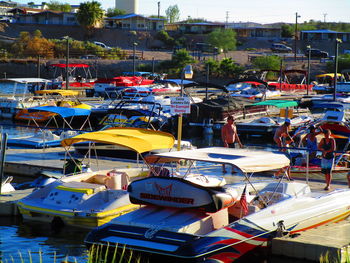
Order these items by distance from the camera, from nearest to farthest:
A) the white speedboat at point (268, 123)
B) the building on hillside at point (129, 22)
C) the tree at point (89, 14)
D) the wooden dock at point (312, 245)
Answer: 1. the wooden dock at point (312, 245)
2. the white speedboat at point (268, 123)
3. the tree at point (89, 14)
4. the building on hillside at point (129, 22)

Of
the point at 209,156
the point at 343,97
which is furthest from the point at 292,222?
the point at 343,97

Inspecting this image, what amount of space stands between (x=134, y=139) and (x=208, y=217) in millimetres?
4425

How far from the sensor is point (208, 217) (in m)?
12.2

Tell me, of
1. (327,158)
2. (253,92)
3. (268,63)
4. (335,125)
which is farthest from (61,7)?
(327,158)

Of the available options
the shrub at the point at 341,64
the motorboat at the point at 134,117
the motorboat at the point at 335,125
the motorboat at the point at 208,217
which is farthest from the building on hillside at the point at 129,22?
the motorboat at the point at 208,217

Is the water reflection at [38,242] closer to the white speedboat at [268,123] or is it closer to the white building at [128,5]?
the white speedboat at [268,123]

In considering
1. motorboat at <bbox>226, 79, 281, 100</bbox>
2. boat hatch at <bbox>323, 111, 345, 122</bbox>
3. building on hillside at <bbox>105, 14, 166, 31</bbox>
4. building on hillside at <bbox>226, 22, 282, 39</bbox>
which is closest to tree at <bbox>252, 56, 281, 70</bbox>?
motorboat at <bbox>226, 79, 281, 100</bbox>

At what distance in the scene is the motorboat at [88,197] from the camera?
14.4 meters

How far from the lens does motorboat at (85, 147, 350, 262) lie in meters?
11.4

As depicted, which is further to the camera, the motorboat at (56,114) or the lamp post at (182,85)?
the motorboat at (56,114)

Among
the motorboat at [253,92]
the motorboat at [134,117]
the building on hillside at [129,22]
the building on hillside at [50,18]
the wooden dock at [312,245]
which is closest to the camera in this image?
the wooden dock at [312,245]

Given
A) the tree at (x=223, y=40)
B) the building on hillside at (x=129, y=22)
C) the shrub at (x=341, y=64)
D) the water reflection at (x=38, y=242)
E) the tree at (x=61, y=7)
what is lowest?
the water reflection at (x=38, y=242)

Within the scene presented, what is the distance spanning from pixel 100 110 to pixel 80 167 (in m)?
19.1

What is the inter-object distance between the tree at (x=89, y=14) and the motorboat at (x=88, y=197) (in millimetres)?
89648
